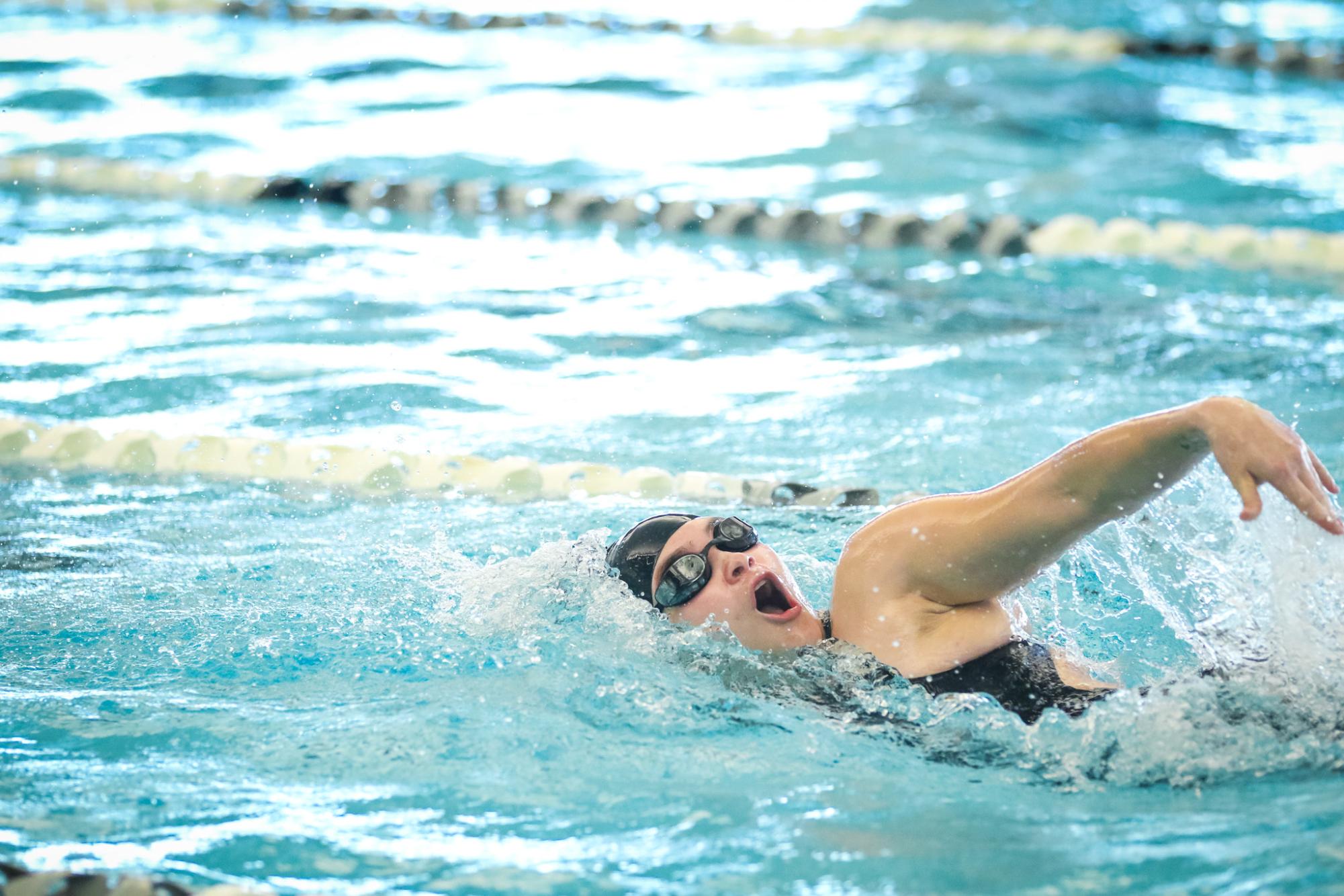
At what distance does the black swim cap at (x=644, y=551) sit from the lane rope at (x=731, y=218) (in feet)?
10.9

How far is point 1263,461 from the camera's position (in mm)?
1807

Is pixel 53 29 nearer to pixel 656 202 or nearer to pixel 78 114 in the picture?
pixel 78 114

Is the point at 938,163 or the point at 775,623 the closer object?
the point at 775,623

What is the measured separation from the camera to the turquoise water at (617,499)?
81.8 inches

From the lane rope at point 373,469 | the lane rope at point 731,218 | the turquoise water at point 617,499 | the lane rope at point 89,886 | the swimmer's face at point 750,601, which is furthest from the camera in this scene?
the lane rope at point 731,218

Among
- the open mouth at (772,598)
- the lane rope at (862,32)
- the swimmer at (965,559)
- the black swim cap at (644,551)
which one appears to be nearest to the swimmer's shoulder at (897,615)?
the swimmer at (965,559)

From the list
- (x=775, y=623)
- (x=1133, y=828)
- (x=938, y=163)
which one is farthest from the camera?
(x=938, y=163)

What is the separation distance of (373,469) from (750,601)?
1.56 metres

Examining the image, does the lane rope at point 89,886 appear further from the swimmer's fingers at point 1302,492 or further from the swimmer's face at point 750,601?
the swimmer's fingers at point 1302,492

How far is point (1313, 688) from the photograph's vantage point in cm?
217

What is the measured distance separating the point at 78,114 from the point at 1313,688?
696 cm

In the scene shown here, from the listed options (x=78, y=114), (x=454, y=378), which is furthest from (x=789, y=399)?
(x=78, y=114)

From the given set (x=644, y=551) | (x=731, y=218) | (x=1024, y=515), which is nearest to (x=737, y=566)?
(x=644, y=551)

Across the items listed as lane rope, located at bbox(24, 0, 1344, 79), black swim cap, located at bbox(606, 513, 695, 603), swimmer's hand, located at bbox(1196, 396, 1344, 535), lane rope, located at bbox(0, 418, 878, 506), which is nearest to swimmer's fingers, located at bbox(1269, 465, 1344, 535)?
swimmer's hand, located at bbox(1196, 396, 1344, 535)
